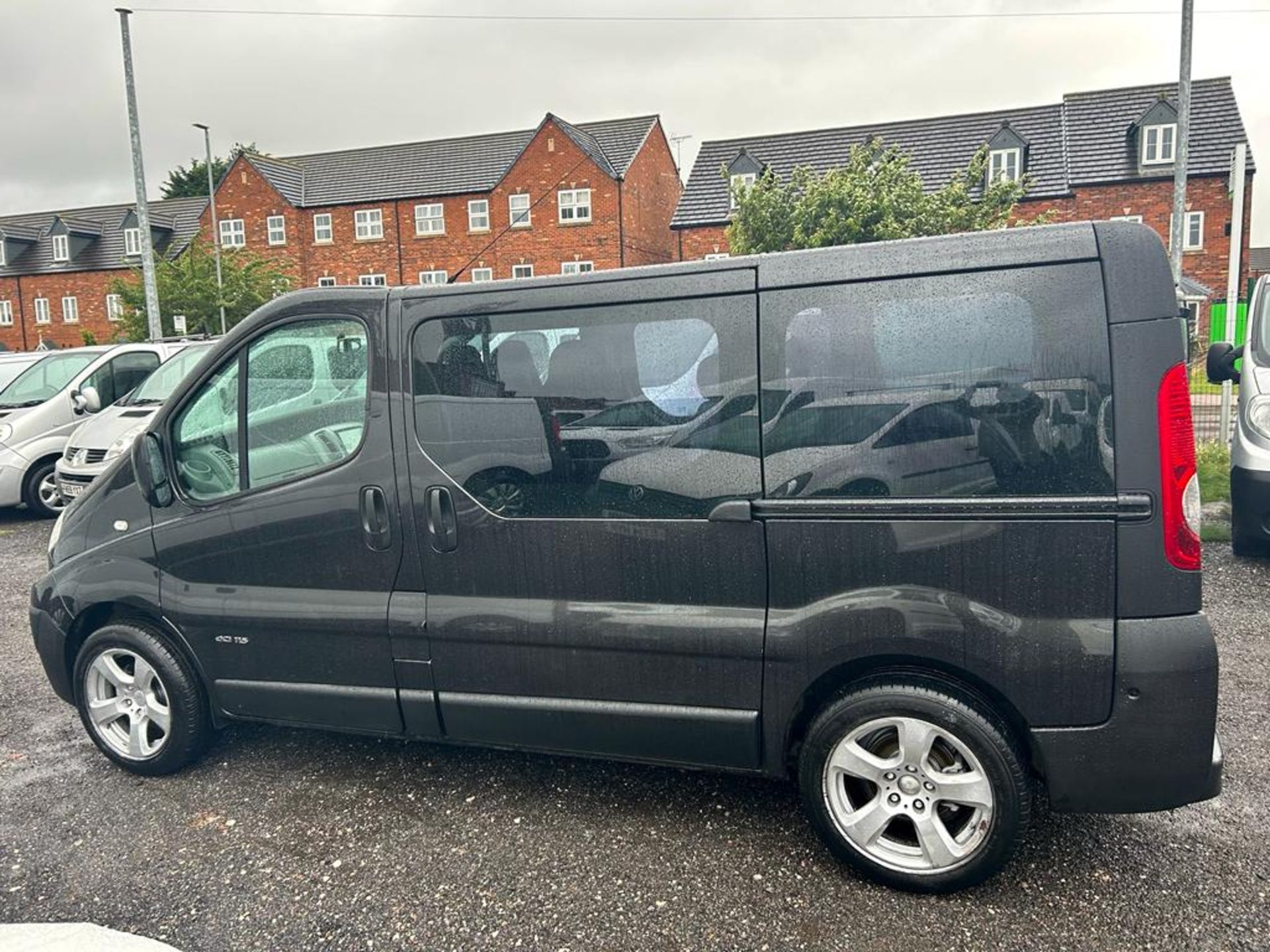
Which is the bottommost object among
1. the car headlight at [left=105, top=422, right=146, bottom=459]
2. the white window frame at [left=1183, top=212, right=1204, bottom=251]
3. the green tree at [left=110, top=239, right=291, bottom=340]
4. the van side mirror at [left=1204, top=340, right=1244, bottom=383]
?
the car headlight at [left=105, top=422, right=146, bottom=459]

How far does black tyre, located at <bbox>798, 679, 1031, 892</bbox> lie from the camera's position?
9.04ft

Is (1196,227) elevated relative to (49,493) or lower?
elevated

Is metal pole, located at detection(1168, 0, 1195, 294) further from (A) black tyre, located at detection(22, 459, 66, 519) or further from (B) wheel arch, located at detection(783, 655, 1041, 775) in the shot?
(A) black tyre, located at detection(22, 459, 66, 519)

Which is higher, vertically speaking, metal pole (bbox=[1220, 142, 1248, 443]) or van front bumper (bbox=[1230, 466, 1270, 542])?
metal pole (bbox=[1220, 142, 1248, 443])

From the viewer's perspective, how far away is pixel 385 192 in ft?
134

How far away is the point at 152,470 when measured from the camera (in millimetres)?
3670

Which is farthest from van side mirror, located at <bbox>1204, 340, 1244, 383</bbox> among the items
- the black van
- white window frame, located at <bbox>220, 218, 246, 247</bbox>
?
white window frame, located at <bbox>220, 218, 246, 247</bbox>

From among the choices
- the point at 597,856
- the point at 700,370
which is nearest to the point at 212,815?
the point at 597,856

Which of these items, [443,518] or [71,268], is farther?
[71,268]

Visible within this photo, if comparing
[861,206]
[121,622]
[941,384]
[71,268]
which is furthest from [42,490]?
[71,268]

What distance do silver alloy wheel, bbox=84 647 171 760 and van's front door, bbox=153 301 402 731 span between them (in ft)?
0.98

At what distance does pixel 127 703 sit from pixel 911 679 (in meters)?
3.21

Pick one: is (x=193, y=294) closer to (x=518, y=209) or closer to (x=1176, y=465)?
(x=518, y=209)

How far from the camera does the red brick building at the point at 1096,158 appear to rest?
31.1m
